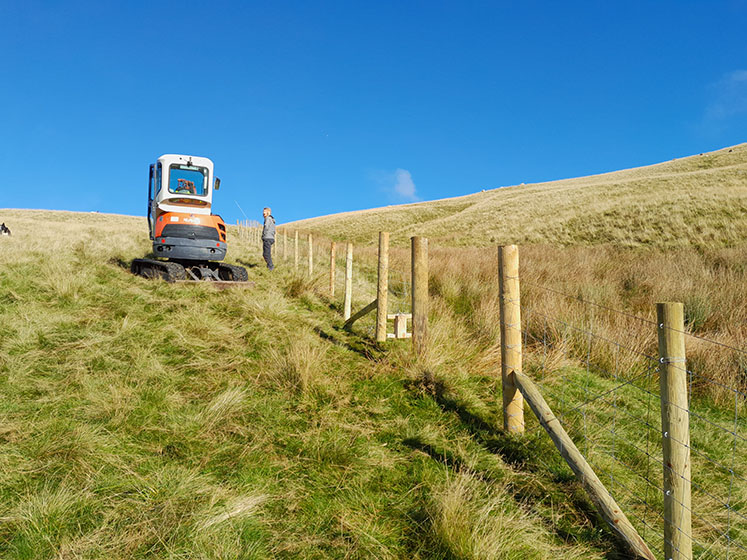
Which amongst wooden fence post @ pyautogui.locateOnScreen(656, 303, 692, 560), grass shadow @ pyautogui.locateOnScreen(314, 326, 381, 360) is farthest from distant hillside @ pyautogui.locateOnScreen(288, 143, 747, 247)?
wooden fence post @ pyautogui.locateOnScreen(656, 303, 692, 560)

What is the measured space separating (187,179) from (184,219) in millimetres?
1008

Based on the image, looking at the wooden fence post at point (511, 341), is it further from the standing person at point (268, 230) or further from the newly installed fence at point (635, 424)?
the standing person at point (268, 230)

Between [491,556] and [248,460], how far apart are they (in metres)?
1.81

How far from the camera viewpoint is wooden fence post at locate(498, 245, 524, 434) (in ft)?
12.4

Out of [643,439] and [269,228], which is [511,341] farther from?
[269,228]

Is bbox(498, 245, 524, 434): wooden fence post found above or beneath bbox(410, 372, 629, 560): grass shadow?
above

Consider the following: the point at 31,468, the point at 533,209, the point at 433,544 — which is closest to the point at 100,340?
the point at 31,468

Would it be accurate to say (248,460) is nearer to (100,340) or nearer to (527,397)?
(527,397)

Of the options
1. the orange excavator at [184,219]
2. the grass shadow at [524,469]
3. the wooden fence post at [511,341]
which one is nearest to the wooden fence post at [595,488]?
the grass shadow at [524,469]

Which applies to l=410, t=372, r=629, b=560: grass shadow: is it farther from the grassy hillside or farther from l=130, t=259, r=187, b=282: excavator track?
l=130, t=259, r=187, b=282: excavator track

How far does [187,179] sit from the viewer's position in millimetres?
10234

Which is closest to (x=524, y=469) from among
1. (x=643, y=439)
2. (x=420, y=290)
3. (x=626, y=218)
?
(x=643, y=439)

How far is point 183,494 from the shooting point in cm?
269

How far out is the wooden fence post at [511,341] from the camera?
379 centimetres
